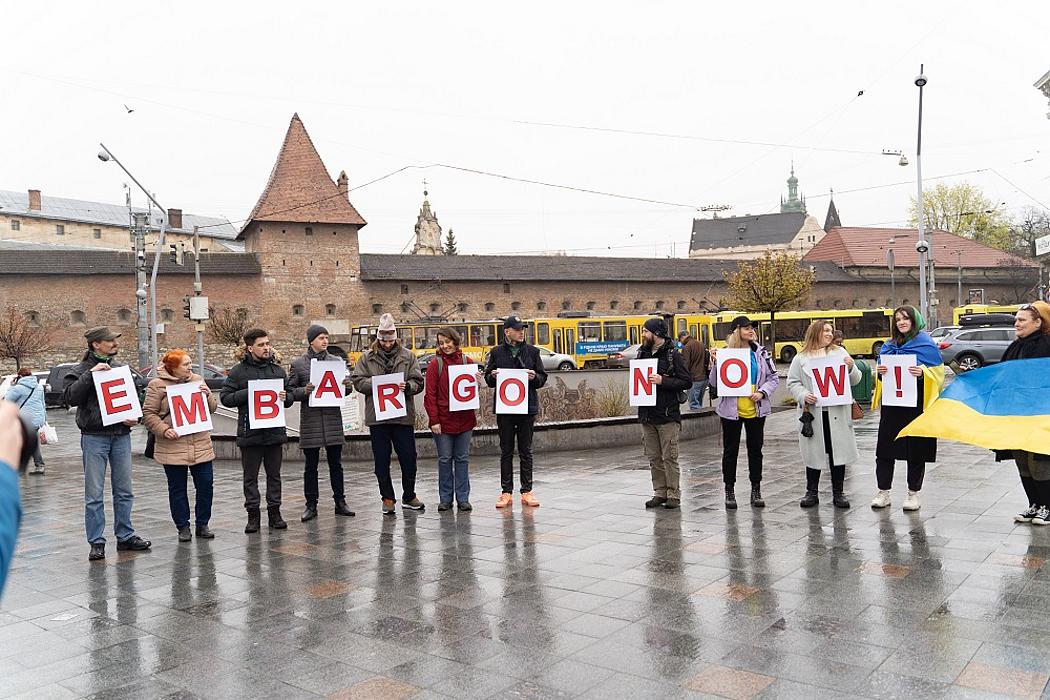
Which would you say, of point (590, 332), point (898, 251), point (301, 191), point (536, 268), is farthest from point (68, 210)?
point (898, 251)

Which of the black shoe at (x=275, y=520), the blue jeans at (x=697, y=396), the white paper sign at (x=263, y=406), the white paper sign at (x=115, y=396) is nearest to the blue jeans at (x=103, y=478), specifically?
the white paper sign at (x=115, y=396)

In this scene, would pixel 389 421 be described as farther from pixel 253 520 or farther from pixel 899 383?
pixel 899 383

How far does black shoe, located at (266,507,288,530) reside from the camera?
8125 millimetres

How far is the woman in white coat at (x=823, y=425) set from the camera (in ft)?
26.5

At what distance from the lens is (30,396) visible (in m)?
13.5

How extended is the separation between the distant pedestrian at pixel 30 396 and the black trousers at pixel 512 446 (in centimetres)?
858

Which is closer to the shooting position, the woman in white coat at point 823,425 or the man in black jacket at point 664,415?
the woman in white coat at point 823,425

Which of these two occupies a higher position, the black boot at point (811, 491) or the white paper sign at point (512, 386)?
the white paper sign at point (512, 386)

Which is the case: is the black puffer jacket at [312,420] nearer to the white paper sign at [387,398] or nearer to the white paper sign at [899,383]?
the white paper sign at [387,398]

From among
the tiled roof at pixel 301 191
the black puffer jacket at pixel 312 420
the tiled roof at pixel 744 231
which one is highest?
the tiled roof at pixel 744 231

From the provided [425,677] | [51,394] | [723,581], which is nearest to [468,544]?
[723,581]

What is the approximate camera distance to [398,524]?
322 inches

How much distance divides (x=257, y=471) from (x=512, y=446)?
2.64 metres

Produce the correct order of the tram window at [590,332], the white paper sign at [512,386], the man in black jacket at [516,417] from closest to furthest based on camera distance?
the white paper sign at [512,386], the man in black jacket at [516,417], the tram window at [590,332]
